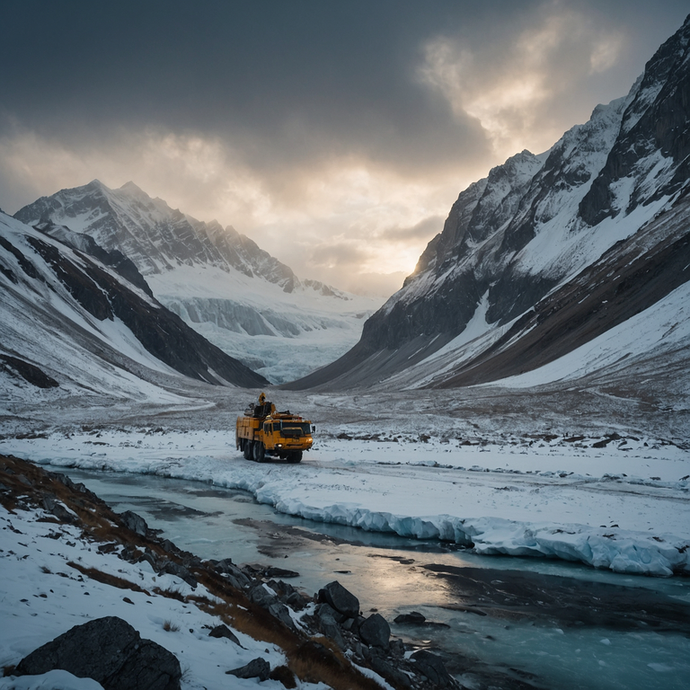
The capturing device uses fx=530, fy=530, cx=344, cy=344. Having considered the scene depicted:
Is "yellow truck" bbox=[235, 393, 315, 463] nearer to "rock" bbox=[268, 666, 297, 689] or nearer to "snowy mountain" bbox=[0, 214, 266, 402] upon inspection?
"rock" bbox=[268, 666, 297, 689]

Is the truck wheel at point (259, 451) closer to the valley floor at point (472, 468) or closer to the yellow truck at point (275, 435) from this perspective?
the yellow truck at point (275, 435)

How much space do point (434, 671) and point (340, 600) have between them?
8.63ft

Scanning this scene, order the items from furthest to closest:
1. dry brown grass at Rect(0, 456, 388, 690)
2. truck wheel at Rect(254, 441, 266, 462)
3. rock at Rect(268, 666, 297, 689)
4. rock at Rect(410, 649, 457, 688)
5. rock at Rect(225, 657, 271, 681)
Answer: truck wheel at Rect(254, 441, 266, 462) < rock at Rect(410, 649, 457, 688) < dry brown grass at Rect(0, 456, 388, 690) < rock at Rect(268, 666, 297, 689) < rock at Rect(225, 657, 271, 681)

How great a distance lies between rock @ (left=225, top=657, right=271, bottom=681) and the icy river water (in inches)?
168

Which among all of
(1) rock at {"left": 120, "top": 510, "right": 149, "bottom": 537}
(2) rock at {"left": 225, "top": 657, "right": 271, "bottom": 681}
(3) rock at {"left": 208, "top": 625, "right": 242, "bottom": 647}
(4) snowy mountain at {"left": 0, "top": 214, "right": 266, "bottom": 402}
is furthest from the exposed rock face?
(2) rock at {"left": 225, "top": 657, "right": 271, "bottom": 681}

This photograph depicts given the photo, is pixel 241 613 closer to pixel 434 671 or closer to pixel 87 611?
pixel 87 611

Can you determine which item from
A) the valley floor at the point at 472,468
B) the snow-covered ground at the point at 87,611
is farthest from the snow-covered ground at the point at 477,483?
the snow-covered ground at the point at 87,611

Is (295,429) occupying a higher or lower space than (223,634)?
higher

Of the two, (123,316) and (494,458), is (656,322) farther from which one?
(123,316)

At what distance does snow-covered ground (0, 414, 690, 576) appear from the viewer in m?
17.0

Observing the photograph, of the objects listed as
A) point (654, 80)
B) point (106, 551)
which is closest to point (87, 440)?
point (106, 551)

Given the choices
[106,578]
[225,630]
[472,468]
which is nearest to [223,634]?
[225,630]

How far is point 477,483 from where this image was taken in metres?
25.7

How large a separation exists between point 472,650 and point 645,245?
105 meters
